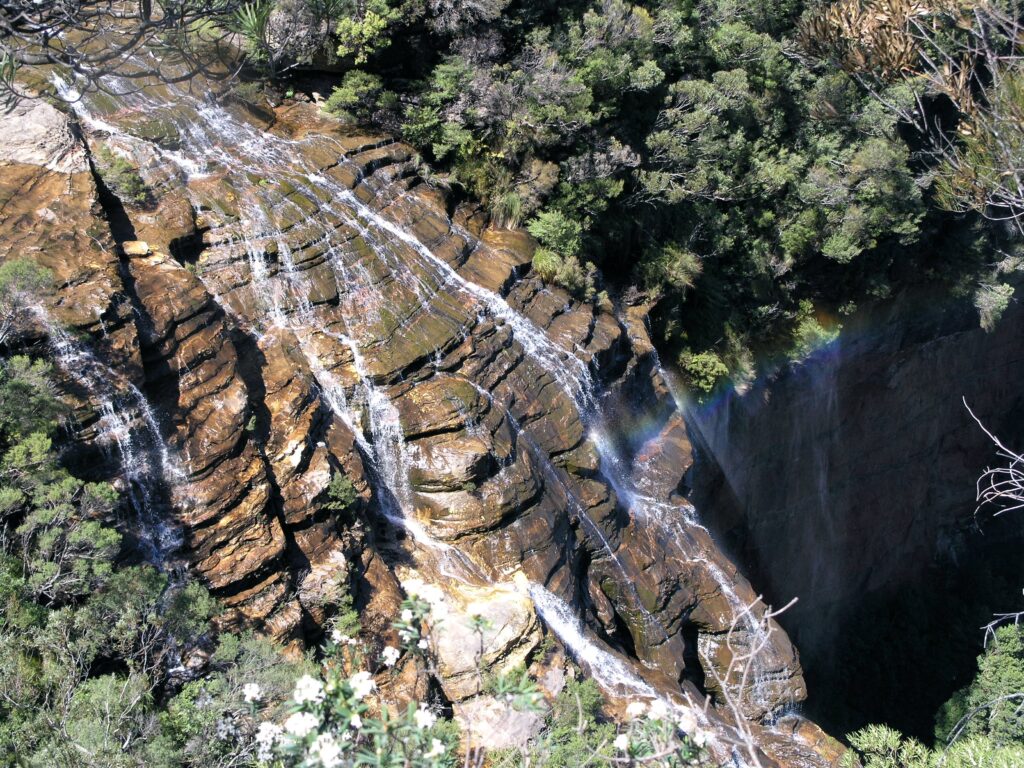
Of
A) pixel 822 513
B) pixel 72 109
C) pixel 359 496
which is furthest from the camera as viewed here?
pixel 822 513

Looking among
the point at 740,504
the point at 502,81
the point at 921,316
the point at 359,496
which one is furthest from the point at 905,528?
the point at 359,496

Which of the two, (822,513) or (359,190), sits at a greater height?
(359,190)

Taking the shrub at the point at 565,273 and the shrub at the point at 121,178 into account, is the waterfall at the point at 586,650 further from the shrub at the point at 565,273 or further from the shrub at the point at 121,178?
the shrub at the point at 121,178

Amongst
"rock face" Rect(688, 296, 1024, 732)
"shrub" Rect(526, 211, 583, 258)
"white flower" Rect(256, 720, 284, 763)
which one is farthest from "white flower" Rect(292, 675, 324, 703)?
"rock face" Rect(688, 296, 1024, 732)

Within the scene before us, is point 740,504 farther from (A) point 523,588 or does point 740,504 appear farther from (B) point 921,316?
(A) point 523,588

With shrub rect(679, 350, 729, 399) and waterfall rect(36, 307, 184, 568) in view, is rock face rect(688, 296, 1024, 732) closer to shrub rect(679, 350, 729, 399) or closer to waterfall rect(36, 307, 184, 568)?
shrub rect(679, 350, 729, 399)

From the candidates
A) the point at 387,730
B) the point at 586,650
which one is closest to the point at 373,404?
the point at 586,650

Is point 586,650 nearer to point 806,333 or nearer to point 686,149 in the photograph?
point 686,149

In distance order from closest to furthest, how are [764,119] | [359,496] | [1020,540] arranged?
1. [359,496]
2. [764,119]
3. [1020,540]
